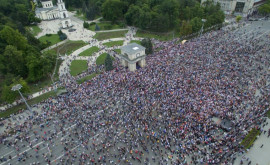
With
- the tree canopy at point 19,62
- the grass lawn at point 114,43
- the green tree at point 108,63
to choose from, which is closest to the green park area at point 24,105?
the tree canopy at point 19,62

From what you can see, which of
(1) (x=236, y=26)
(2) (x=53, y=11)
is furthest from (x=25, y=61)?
(1) (x=236, y=26)

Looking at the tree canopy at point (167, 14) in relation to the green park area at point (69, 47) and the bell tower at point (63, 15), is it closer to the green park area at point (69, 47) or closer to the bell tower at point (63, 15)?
the bell tower at point (63, 15)

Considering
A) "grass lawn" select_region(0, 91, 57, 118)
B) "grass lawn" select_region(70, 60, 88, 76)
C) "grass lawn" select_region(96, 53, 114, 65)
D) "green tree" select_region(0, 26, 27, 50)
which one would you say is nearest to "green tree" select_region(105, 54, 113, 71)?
"grass lawn" select_region(96, 53, 114, 65)

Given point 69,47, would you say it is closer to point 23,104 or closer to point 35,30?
point 23,104

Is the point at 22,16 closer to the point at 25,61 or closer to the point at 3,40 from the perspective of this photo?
the point at 3,40

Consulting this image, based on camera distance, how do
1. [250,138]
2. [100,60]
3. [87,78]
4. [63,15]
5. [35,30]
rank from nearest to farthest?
[250,138]
[87,78]
[100,60]
[63,15]
[35,30]

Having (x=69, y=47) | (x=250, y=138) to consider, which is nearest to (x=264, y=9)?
(x=250, y=138)
